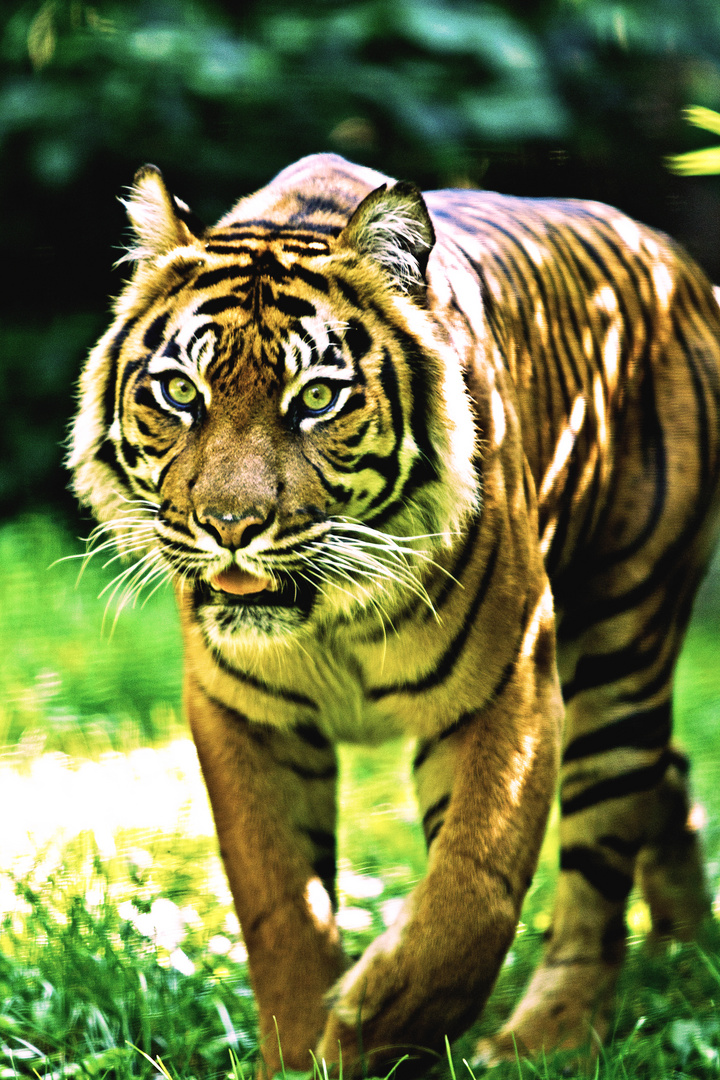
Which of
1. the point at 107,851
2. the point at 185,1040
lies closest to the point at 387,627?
the point at 185,1040

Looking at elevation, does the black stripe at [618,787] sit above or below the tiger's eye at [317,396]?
below

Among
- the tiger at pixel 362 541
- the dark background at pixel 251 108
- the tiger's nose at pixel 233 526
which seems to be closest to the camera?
the tiger's nose at pixel 233 526

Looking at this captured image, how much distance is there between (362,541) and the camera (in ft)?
7.52

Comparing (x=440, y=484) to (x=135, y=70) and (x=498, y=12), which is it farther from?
(x=498, y=12)

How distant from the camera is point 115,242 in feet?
20.3

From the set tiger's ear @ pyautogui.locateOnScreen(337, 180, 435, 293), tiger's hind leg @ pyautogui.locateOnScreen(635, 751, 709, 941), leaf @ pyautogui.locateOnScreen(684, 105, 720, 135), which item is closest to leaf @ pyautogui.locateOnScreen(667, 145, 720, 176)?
leaf @ pyautogui.locateOnScreen(684, 105, 720, 135)

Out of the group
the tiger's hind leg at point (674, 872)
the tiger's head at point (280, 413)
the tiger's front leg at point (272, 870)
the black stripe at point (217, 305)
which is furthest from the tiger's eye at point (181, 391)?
the tiger's hind leg at point (674, 872)

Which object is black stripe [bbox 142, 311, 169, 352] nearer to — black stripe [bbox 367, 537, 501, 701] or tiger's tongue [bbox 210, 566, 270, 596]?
tiger's tongue [bbox 210, 566, 270, 596]

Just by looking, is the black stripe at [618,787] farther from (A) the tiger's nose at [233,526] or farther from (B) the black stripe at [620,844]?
(A) the tiger's nose at [233,526]

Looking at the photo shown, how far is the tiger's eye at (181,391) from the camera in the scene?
2.19m

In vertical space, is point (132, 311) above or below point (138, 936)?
above

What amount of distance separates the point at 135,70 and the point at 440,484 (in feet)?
12.6

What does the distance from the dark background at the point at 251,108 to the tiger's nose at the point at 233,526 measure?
11.7 feet

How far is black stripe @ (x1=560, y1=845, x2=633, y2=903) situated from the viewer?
2.86m
